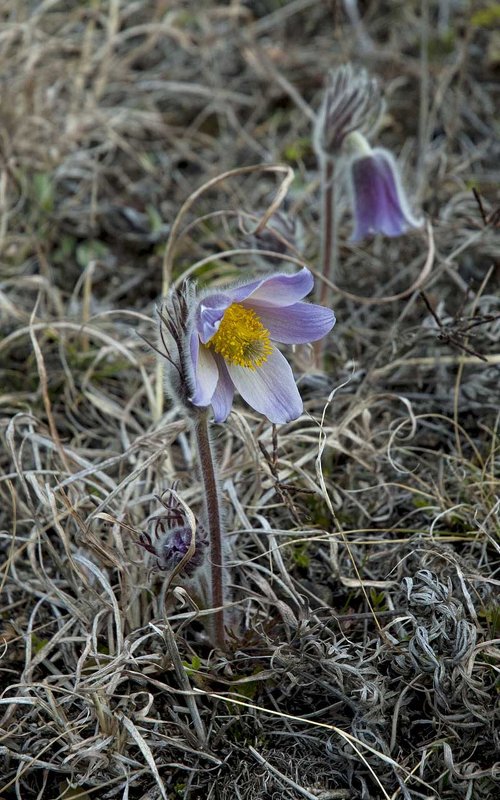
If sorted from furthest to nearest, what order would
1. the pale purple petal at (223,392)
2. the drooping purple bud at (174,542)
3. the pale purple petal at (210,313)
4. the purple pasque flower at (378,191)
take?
the purple pasque flower at (378,191) → the drooping purple bud at (174,542) → the pale purple petal at (223,392) → the pale purple petal at (210,313)

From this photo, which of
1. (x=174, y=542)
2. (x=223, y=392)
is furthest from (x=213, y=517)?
(x=223, y=392)

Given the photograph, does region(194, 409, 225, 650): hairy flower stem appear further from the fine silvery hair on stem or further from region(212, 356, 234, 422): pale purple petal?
the fine silvery hair on stem

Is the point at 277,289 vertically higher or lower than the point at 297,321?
higher

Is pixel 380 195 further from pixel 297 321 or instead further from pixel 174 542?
pixel 174 542

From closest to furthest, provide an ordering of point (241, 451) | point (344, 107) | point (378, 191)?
point (241, 451) < point (344, 107) < point (378, 191)

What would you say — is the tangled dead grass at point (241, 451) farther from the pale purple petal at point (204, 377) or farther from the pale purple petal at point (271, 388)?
the pale purple petal at point (204, 377)

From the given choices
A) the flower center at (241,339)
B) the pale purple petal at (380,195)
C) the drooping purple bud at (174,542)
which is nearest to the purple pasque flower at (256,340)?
the flower center at (241,339)

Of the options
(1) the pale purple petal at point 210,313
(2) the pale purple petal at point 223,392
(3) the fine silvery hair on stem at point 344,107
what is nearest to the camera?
(1) the pale purple petal at point 210,313
